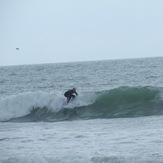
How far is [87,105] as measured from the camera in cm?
2073

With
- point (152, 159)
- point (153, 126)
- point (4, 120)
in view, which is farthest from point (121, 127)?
point (4, 120)

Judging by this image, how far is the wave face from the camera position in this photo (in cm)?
1888

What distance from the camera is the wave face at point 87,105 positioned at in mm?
18875

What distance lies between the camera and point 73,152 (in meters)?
10.3

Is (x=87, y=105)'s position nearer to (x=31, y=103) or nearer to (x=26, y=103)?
(x=31, y=103)

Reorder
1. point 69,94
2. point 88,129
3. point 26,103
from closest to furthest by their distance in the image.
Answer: point 88,129 → point 69,94 → point 26,103

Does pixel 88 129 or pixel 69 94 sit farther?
pixel 69 94

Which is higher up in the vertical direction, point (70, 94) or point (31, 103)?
point (70, 94)

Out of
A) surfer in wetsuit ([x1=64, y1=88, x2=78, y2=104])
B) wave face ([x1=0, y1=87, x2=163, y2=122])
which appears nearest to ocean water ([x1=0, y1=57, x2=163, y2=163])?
wave face ([x1=0, y1=87, x2=163, y2=122])

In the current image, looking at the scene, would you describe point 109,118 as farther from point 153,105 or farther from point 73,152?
point 73,152

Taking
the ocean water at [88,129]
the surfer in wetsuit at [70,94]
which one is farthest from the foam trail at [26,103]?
the surfer in wetsuit at [70,94]

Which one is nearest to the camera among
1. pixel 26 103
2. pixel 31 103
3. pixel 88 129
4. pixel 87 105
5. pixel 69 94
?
pixel 88 129

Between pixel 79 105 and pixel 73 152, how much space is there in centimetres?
1016

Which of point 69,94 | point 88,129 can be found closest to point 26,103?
point 69,94
